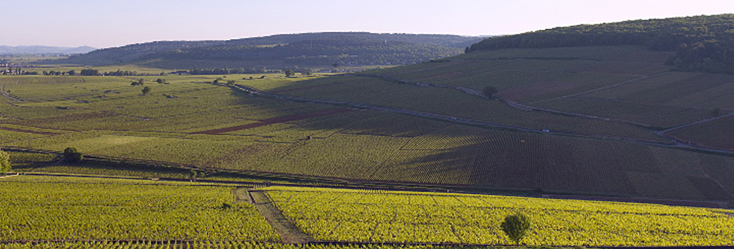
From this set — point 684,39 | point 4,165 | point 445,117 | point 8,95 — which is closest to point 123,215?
point 4,165

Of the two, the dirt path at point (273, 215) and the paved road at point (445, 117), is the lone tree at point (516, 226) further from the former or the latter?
the paved road at point (445, 117)

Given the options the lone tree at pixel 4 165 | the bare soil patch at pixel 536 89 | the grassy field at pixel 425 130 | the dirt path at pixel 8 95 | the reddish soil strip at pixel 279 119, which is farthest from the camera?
the dirt path at pixel 8 95

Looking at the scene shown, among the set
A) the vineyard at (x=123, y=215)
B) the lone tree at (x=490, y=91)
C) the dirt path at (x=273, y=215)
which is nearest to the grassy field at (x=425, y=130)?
the lone tree at (x=490, y=91)

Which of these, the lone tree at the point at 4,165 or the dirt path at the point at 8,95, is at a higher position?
the dirt path at the point at 8,95

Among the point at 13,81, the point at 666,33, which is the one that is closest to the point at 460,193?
the point at 666,33

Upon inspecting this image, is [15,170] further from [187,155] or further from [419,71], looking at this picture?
[419,71]

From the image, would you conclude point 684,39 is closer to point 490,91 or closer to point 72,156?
point 490,91

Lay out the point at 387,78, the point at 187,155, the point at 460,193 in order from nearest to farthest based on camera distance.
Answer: the point at 460,193, the point at 187,155, the point at 387,78

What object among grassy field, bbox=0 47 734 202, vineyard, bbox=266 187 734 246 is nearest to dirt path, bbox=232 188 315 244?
vineyard, bbox=266 187 734 246
